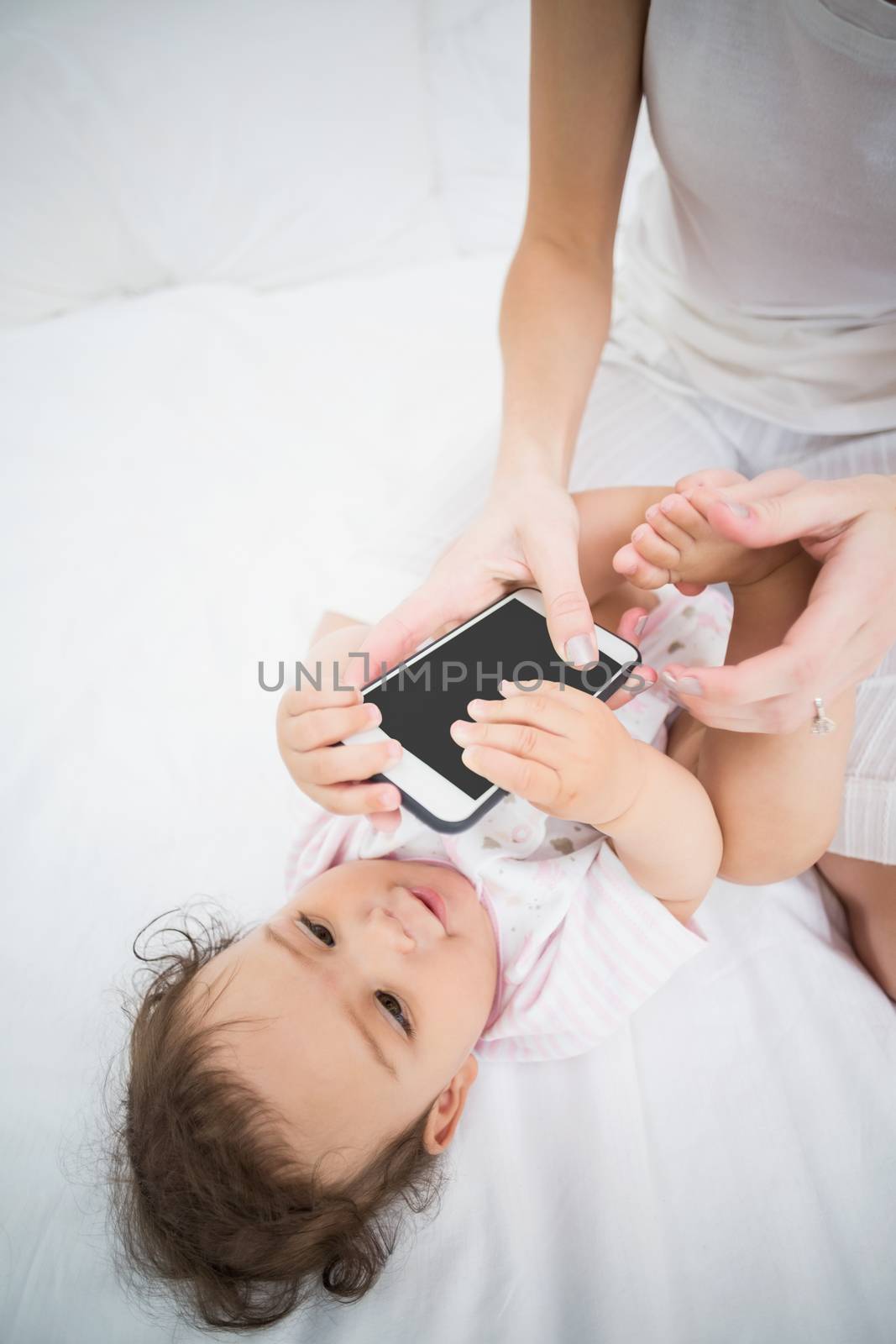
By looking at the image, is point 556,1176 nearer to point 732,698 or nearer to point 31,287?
point 732,698

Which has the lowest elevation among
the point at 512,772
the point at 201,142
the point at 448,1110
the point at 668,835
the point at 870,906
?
the point at 448,1110

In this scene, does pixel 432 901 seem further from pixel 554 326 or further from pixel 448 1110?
pixel 554 326

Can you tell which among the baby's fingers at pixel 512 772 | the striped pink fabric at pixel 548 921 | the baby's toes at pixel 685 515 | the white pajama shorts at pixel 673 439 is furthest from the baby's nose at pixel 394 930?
the white pajama shorts at pixel 673 439

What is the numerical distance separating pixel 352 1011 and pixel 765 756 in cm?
45

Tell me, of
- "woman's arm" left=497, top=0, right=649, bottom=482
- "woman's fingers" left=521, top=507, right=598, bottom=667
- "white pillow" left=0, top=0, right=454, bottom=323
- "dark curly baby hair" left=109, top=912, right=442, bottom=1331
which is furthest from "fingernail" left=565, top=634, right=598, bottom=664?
"white pillow" left=0, top=0, right=454, bottom=323

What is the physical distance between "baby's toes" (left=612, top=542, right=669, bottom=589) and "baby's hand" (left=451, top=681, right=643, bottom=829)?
12cm

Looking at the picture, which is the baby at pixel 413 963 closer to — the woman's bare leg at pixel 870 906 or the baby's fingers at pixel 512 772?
the baby's fingers at pixel 512 772

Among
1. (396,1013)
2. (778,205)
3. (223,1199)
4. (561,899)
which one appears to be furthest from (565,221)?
(223,1199)

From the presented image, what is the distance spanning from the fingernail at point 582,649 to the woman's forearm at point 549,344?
0.23 m

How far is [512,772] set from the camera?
54 centimetres

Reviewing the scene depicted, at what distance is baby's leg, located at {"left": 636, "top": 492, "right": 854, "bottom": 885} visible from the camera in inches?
26.7

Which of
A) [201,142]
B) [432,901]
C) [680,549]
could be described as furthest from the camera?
[201,142]

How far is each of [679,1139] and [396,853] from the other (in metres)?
0.39

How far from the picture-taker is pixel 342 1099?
63cm
